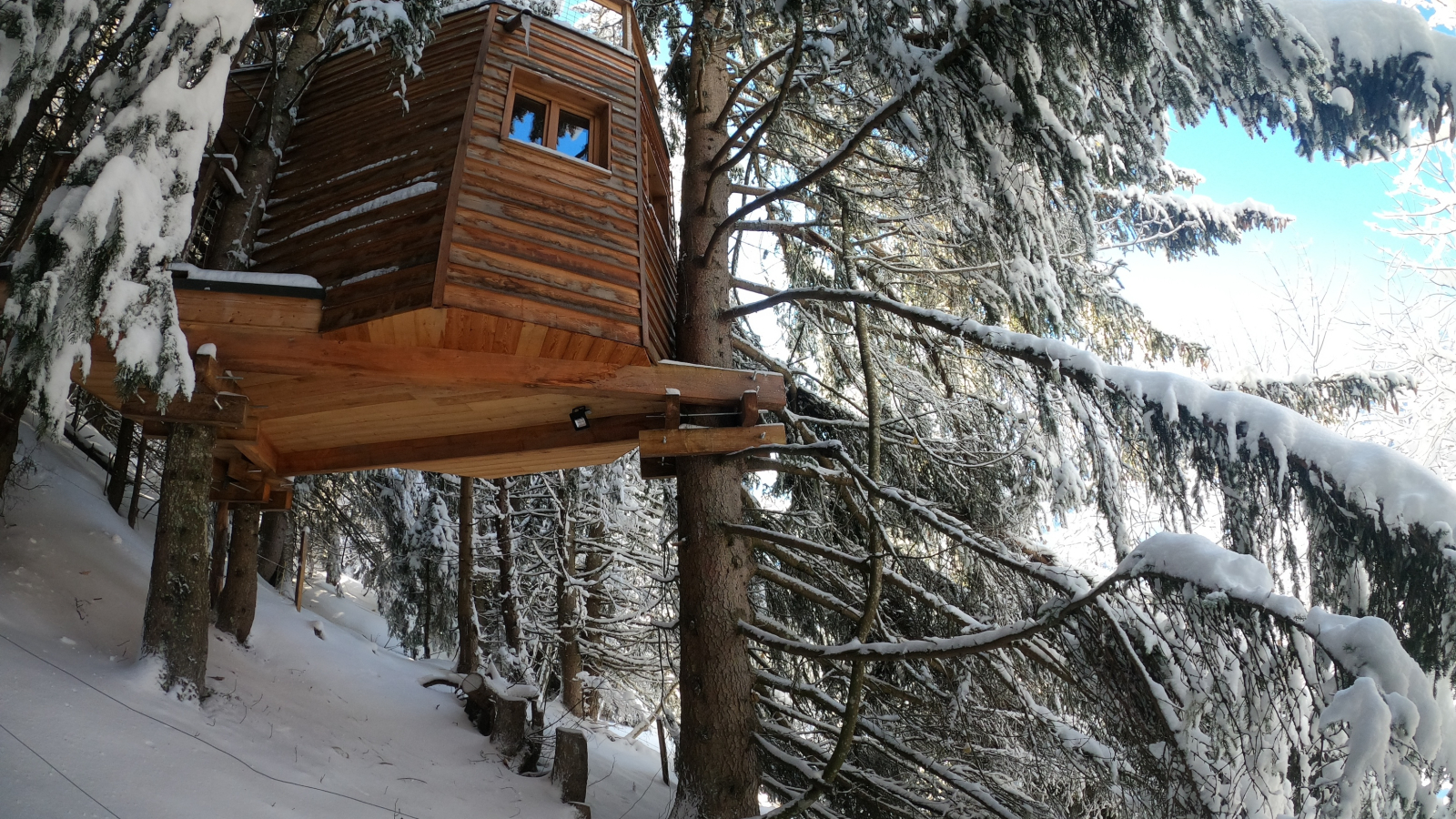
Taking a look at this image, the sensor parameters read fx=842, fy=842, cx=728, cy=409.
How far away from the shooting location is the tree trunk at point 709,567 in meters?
5.46

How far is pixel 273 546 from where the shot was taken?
1241 cm

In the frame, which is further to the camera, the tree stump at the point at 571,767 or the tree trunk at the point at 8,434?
the tree stump at the point at 571,767

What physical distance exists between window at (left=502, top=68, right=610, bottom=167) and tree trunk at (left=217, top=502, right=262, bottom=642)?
4350mm

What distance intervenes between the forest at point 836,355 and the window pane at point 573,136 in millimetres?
44

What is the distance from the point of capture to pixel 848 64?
21.4 ft

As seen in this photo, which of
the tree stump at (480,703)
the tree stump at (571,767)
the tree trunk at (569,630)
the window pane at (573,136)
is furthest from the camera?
the tree trunk at (569,630)

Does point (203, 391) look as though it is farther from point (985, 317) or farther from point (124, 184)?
point (985, 317)

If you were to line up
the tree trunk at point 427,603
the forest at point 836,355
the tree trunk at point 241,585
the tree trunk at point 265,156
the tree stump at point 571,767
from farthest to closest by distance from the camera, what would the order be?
the tree trunk at point 427,603
the tree trunk at point 241,585
the tree stump at point 571,767
the tree trunk at point 265,156
the forest at point 836,355

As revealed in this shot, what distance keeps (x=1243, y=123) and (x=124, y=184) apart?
5725 millimetres

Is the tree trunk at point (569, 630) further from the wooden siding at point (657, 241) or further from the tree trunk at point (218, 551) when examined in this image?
the wooden siding at point (657, 241)

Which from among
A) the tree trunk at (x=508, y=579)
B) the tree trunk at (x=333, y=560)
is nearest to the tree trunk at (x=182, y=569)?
the tree trunk at (x=508, y=579)

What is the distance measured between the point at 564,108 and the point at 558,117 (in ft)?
0.55

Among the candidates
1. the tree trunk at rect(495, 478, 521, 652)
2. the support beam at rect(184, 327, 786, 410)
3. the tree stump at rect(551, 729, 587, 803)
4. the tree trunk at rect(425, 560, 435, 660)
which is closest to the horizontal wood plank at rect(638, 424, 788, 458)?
the support beam at rect(184, 327, 786, 410)

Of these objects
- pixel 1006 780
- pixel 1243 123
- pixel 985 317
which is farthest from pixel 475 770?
pixel 1243 123
